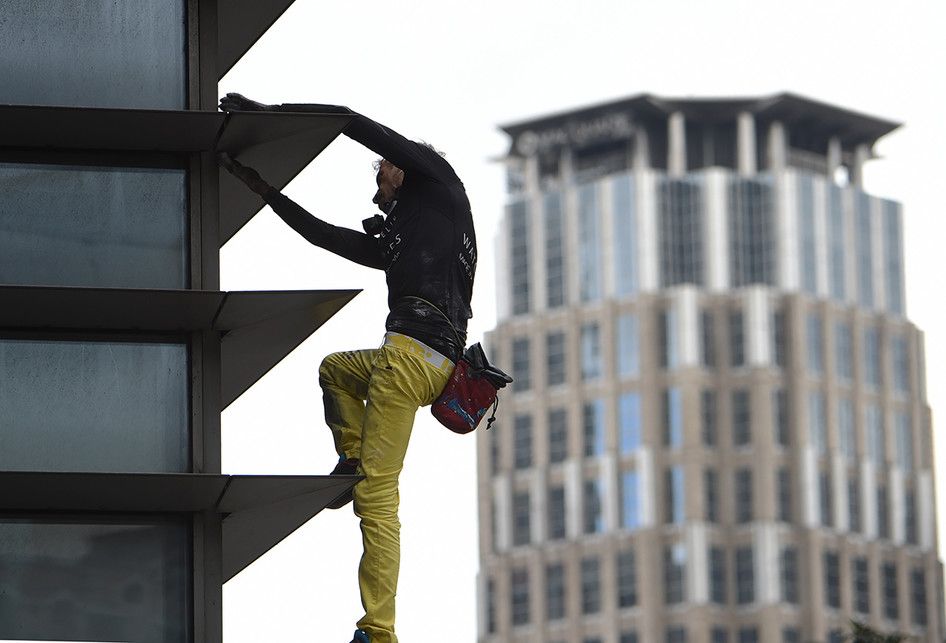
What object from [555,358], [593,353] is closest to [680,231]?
[593,353]

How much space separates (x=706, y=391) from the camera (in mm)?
140125

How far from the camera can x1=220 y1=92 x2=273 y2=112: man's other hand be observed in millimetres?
11656

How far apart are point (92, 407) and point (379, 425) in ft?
4.97

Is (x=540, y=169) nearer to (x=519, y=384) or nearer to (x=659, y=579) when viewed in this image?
(x=519, y=384)

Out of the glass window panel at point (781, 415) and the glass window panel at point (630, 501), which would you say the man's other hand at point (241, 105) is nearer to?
the glass window panel at point (630, 501)

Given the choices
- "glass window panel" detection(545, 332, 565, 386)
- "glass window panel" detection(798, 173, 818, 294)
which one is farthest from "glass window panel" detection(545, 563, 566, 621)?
"glass window panel" detection(798, 173, 818, 294)

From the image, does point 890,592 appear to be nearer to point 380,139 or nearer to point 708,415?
point 708,415

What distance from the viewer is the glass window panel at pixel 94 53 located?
12.2m

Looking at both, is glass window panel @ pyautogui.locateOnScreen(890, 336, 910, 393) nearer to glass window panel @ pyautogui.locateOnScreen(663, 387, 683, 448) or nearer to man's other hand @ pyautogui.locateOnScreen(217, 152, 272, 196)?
glass window panel @ pyautogui.locateOnScreen(663, 387, 683, 448)

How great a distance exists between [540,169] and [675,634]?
30.8m

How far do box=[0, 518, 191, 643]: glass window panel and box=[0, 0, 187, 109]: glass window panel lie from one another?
7.54ft

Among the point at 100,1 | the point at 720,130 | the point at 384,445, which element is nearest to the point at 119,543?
the point at 384,445

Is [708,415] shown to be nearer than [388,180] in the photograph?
No

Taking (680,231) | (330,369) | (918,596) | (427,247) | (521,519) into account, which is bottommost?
(330,369)
